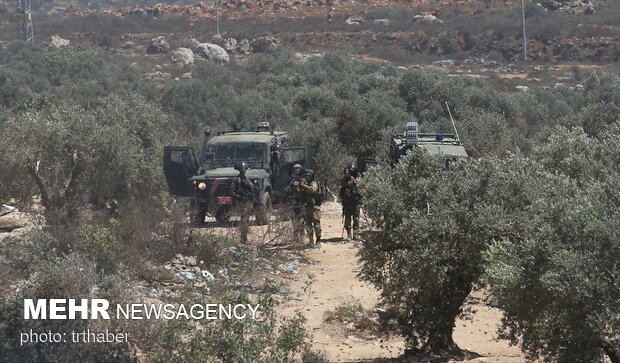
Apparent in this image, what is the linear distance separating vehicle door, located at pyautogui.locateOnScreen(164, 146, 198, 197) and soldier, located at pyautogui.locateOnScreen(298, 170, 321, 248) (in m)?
2.15

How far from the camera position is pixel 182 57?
2462 inches

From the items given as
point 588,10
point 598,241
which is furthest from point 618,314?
point 588,10

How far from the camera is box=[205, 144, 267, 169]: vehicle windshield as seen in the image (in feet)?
68.0

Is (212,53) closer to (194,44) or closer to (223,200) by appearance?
(194,44)

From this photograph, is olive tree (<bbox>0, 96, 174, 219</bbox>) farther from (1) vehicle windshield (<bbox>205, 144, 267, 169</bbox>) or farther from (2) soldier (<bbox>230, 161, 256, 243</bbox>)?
(1) vehicle windshield (<bbox>205, 144, 267, 169</bbox>)

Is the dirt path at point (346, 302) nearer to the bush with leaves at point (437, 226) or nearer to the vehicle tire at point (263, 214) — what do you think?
the bush with leaves at point (437, 226)

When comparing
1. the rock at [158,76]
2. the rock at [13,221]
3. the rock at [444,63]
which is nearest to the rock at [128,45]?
the rock at [158,76]

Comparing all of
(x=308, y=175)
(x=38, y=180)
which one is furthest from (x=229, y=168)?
(x=38, y=180)

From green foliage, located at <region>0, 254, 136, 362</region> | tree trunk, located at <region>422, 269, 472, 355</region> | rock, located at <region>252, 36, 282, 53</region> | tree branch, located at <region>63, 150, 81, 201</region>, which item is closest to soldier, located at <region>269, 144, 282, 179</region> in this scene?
tree branch, located at <region>63, 150, 81, 201</region>

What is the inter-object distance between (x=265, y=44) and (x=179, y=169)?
50382 millimetres

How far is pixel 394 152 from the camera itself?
21000mm

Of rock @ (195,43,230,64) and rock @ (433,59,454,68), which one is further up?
rock @ (195,43,230,64)

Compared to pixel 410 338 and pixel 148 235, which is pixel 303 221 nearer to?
pixel 148 235

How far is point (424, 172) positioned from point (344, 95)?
2457 centimetres
